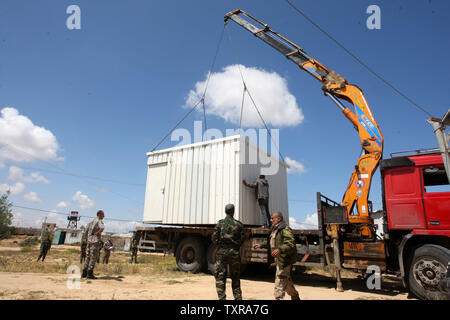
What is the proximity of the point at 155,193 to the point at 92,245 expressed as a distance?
353cm

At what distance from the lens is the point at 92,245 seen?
659 centimetres

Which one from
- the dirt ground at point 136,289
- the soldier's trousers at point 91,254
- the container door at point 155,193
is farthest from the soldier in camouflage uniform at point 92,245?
the container door at point 155,193

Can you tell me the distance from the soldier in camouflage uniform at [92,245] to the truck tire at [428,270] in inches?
281

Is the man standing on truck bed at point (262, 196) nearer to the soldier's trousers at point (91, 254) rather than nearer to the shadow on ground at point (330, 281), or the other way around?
the shadow on ground at point (330, 281)

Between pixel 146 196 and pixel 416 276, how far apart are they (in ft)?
27.4

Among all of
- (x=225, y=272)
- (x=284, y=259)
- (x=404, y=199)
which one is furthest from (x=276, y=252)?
(x=404, y=199)

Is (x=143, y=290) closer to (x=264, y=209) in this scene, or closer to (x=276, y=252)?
(x=276, y=252)

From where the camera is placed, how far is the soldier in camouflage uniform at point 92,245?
657 centimetres

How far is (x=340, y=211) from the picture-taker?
264 inches

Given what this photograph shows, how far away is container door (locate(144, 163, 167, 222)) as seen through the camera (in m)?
9.75

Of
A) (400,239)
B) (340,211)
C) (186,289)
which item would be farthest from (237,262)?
(400,239)

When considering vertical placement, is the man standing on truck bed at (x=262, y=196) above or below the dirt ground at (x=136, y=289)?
above
